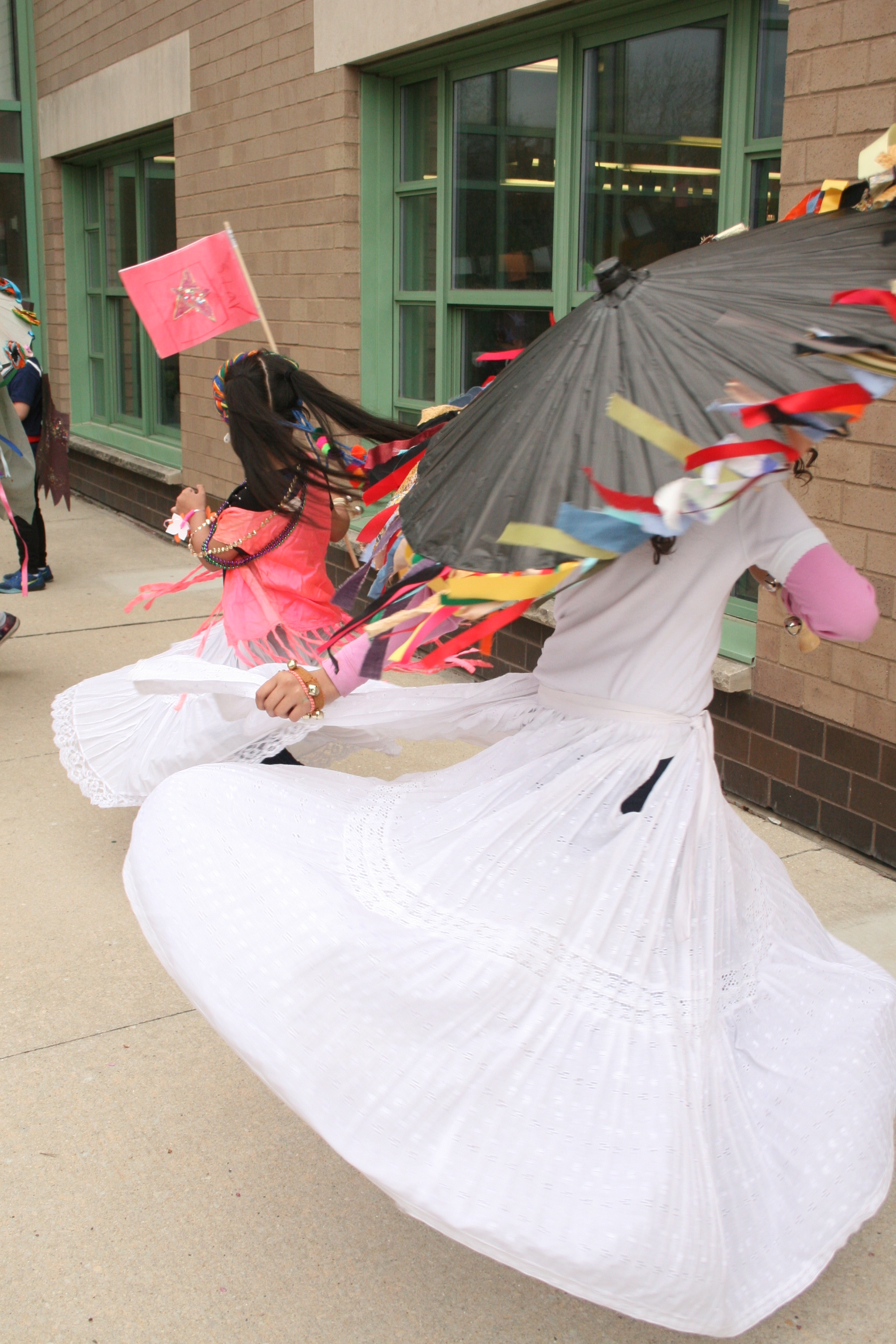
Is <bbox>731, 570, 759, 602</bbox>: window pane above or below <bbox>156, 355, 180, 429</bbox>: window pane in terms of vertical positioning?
below

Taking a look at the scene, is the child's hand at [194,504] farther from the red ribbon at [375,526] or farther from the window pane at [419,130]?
the window pane at [419,130]

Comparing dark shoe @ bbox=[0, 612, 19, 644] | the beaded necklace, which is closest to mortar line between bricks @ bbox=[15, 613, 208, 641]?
dark shoe @ bbox=[0, 612, 19, 644]

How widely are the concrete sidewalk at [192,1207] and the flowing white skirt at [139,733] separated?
1.17 feet

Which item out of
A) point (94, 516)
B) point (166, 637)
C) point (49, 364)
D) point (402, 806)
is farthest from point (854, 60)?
point (49, 364)

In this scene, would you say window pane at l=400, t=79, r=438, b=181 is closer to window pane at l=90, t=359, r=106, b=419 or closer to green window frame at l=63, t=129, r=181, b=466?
green window frame at l=63, t=129, r=181, b=466

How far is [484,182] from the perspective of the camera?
19.4 feet

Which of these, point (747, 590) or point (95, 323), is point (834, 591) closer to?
point (747, 590)

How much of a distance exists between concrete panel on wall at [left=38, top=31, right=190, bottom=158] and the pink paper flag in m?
5.13

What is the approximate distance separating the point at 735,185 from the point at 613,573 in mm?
2885

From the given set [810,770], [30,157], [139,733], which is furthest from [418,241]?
[30,157]

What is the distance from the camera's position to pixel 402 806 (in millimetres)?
2279

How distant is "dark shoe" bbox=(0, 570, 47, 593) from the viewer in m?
7.79

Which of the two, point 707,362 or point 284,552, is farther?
point 284,552

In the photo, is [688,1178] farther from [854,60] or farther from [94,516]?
[94,516]
